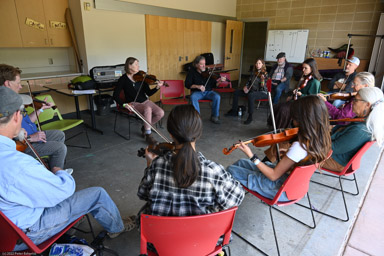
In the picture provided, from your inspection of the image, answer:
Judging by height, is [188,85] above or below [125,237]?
above

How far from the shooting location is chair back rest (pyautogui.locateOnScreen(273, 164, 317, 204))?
4.30ft

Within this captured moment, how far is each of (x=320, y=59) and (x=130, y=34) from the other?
4.40 metres

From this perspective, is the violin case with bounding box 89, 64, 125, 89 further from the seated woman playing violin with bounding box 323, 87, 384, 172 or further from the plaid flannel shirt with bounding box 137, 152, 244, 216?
the seated woman playing violin with bounding box 323, 87, 384, 172

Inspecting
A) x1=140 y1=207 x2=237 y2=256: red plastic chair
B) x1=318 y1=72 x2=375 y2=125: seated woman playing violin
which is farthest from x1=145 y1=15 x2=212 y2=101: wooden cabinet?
x1=140 y1=207 x2=237 y2=256: red plastic chair

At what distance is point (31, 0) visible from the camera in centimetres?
383

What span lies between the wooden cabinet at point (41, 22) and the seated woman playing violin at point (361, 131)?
174 inches

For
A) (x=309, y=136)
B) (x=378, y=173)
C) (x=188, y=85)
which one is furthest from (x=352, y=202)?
(x=188, y=85)

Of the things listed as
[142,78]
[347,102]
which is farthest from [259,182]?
[142,78]

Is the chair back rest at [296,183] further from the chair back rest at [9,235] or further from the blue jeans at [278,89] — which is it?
the blue jeans at [278,89]

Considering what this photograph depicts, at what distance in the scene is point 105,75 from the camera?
13.8ft

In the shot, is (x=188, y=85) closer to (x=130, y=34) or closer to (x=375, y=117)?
(x=130, y=34)

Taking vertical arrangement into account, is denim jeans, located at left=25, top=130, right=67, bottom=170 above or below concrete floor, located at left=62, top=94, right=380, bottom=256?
above

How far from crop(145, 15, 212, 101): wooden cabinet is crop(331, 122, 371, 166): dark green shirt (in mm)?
4196

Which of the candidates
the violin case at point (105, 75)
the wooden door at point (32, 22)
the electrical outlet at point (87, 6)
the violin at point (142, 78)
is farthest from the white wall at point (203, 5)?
the violin at point (142, 78)
